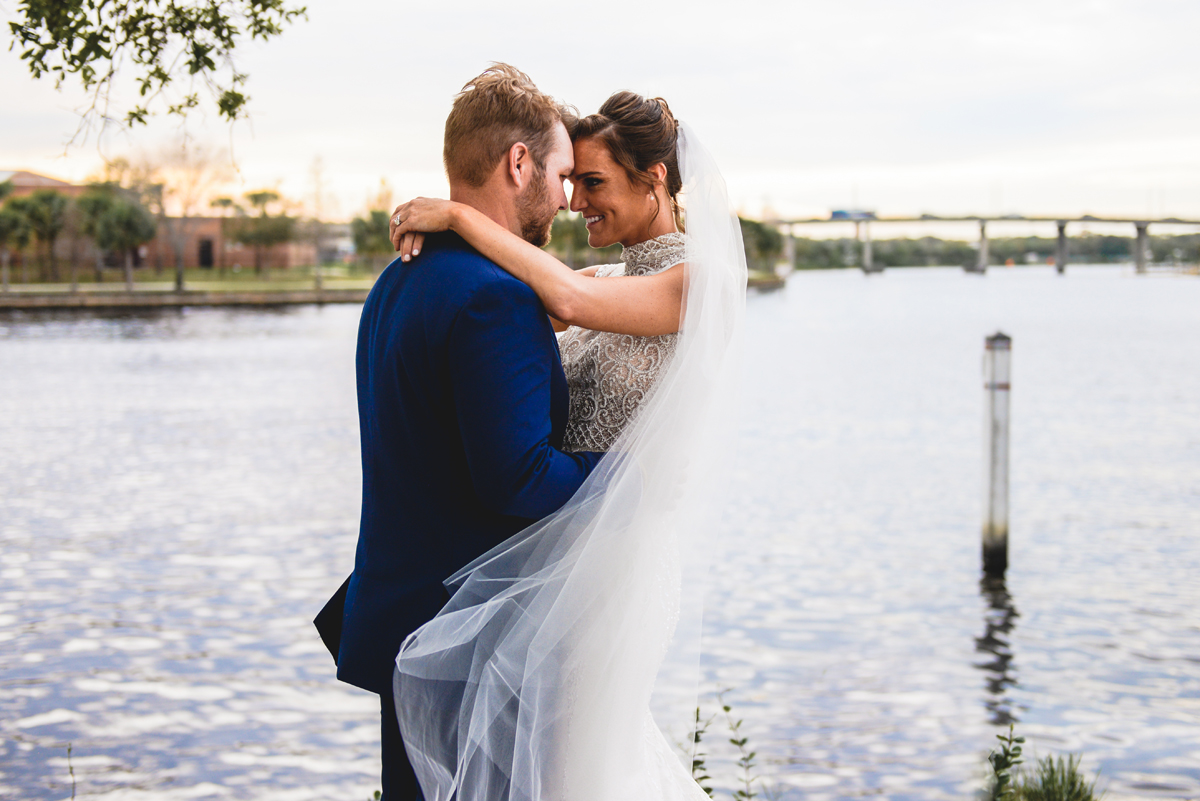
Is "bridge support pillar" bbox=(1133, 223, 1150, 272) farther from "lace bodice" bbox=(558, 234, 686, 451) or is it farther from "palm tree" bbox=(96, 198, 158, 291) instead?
"lace bodice" bbox=(558, 234, 686, 451)

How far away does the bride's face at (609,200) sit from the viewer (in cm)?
242

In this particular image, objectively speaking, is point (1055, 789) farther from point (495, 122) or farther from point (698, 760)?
point (495, 122)

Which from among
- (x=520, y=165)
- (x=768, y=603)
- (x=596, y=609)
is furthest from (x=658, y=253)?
(x=768, y=603)

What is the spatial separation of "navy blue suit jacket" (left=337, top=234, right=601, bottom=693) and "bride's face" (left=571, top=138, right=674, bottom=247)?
41 cm

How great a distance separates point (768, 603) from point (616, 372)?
663 centimetres

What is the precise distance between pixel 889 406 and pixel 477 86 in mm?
20869

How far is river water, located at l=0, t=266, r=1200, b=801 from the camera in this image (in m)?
5.72

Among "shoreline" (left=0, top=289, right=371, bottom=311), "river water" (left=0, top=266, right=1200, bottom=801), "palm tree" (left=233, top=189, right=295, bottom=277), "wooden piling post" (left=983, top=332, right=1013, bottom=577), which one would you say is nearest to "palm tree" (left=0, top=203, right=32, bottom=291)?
"shoreline" (left=0, top=289, right=371, bottom=311)

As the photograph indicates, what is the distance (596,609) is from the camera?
7.71ft

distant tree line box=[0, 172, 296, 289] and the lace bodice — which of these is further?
distant tree line box=[0, 172, 296, 289]

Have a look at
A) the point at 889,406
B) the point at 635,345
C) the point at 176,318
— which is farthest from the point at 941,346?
the point at 635,345

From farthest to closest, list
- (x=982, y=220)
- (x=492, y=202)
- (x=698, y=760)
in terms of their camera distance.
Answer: (x=982, y=220) → (x=698, y=760) → (x=492, y=202)

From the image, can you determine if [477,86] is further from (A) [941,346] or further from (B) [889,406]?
(A) [941,346]

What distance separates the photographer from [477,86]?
7.19ft
